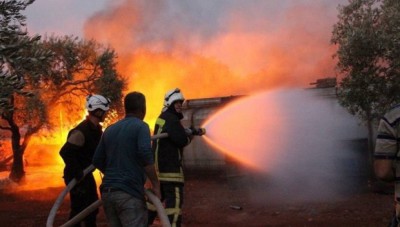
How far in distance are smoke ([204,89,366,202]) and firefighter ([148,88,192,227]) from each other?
17.7 feet

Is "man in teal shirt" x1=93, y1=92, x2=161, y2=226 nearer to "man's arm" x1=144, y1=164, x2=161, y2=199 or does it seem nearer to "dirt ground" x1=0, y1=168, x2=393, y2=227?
"man's arm" x1=144, y1=164, x2=161, y2=199

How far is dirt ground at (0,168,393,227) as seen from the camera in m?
7.95

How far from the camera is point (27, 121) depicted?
1495 centimetres

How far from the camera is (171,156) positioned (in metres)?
5.26

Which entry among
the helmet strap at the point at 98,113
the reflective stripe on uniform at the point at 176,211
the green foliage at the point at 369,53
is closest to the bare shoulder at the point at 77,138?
the helmet strap at the point at 98,113

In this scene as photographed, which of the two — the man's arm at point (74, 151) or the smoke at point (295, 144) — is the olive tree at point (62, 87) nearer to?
the smoke at point (295, 144)

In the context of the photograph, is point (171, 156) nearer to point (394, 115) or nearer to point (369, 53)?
point (394, 115)

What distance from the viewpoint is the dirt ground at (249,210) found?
7.95 meters

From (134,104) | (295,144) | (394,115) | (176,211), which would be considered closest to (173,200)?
(176,211)

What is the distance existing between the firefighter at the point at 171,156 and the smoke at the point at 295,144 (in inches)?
212

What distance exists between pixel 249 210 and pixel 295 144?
11.2 feet

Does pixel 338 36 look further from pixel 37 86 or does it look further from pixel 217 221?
pixel 37 86

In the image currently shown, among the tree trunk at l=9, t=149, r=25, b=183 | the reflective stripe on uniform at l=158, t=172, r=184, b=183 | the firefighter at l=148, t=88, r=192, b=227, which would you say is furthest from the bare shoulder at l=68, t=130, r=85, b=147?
the tree trunk at l=9, t=149, r=25, b=183

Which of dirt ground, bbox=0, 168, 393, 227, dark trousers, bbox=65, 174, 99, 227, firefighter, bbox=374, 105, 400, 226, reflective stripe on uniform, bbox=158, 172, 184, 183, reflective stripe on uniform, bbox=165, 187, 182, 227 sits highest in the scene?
firefighter, bbox=374, 105, 400, 226
